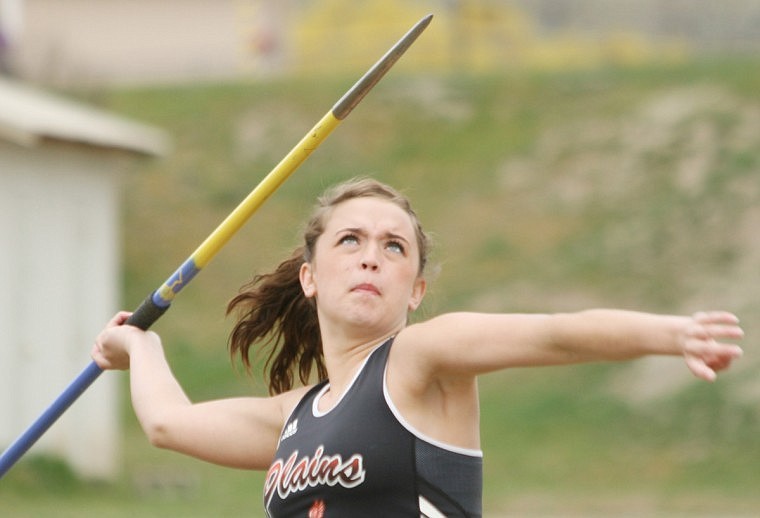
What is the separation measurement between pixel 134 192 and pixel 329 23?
10.3 meters

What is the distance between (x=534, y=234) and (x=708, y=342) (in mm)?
24528

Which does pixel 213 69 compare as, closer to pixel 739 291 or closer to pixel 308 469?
pixel 739 291

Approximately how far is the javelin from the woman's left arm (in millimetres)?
784

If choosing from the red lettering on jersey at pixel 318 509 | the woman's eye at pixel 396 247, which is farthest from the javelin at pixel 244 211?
the red lettering on jersey at pixel 318 509

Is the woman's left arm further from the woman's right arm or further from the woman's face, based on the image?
the woman's right arm

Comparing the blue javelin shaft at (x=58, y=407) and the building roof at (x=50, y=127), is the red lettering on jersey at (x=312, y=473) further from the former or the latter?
the building roof at (x=50, y=127)

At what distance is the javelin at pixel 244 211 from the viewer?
4.57m

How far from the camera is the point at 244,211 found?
4664 mm

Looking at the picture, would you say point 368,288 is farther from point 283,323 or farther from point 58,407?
point 58,407

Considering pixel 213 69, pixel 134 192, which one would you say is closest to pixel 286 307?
pixel 134 192

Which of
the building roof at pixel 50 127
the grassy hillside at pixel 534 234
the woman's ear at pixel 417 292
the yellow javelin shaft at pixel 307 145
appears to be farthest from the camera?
the grassy hillside at pixel 534 234

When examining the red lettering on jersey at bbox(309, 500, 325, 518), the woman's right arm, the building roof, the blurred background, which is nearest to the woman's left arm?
the red lettering on jersey at bbox(309, 500, 325, 518)

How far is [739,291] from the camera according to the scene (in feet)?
77.6

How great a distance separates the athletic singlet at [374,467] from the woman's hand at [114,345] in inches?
36.0
